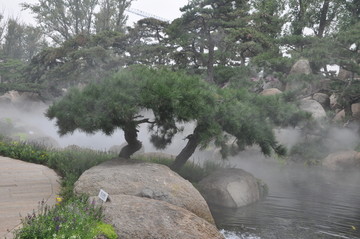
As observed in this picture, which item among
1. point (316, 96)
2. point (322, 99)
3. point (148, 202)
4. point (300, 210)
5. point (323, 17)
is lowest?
point (300, 210)

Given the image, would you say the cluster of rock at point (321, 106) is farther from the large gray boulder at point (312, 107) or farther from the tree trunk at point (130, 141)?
the tree trunk at point (130, 141)

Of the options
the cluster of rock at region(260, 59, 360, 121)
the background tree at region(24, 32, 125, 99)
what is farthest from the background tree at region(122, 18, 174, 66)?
the cluster of rock at region(260, 59, 360, 121)

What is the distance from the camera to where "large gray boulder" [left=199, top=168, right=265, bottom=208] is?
31.3 ft

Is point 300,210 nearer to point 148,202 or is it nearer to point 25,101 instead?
point 148,202

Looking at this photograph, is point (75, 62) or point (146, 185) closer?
point (146, 185)

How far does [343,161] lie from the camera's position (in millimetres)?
16797

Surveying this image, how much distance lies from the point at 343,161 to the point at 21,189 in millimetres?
13753

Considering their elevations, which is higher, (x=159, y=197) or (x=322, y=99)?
(x=322, y=99)

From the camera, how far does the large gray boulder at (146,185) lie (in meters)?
6.76

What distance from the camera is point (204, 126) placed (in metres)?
8.71

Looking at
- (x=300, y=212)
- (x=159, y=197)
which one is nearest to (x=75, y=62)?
(x=300, y=212)

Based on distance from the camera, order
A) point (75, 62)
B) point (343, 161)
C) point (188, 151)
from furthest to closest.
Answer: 1. point (75, 62)
2. point (343, 161)
3. point (188, 151)

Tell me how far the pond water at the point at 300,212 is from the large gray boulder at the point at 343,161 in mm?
1593

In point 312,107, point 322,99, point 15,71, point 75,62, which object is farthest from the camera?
point 15,71
